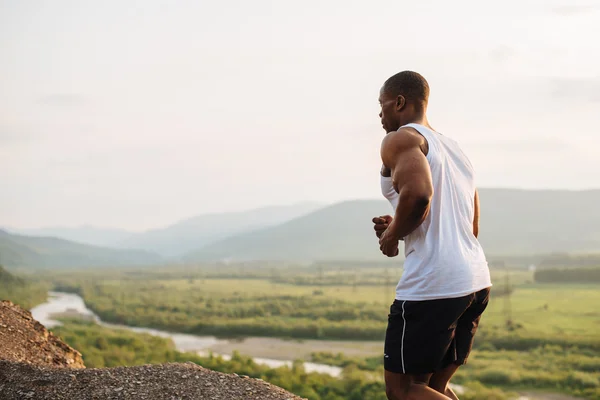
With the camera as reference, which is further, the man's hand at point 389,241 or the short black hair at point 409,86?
the short black hair at point 409,86

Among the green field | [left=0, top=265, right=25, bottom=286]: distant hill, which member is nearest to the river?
the green field

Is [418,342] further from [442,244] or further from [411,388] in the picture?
[442,244]

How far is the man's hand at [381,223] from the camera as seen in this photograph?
3.55 m

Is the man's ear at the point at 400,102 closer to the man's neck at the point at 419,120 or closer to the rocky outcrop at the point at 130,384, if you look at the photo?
the man's neck at the point at 419,120

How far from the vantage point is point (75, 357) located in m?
7.31

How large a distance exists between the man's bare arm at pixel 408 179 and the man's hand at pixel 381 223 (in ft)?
0.71

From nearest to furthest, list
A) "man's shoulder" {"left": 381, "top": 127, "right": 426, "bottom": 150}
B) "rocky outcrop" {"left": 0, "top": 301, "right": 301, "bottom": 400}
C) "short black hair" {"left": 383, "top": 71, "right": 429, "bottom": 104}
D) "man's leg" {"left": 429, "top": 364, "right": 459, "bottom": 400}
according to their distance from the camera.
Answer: "man's shoulder" {"left": 381, "top": 127, "right": 426, "bottom": 150}
"short black hair" {"left": 383, "top": 71, "right": 429, "bottom": 104}
"man's leg" {"left": 429, "top": 364, "right": 459, "bottom": 400}
"rocky outcrop" {"left": 0, "top": 301, "right": 301, "bottom": 400}

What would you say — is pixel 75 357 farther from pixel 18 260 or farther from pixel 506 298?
pixel 18 260

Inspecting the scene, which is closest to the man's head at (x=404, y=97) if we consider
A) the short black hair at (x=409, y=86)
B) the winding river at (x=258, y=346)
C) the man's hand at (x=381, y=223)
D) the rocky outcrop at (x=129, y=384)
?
the short black hair at (x=409, y=86)

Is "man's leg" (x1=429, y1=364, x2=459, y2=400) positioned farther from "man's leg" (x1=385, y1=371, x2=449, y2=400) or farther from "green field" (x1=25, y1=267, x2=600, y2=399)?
"green field" (x1=25, y1=267, x2=600, y2=399)

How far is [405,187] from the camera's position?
10.4ft

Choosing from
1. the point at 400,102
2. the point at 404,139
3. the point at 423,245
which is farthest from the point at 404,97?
the point at 423,245

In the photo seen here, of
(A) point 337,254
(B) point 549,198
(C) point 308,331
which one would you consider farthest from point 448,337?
(A) point 337,254

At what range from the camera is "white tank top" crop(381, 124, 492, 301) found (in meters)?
3.23
